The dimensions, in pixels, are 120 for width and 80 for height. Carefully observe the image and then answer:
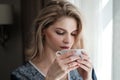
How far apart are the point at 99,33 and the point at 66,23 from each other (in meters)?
0.32

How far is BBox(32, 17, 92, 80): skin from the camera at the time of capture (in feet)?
3.18

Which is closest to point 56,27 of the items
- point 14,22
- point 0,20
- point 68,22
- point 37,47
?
point 68,22

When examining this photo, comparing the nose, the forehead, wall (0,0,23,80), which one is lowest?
wall (0,0,23,80)

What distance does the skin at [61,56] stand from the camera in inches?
38.2

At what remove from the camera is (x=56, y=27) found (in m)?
1.14

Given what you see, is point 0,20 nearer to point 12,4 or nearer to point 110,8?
point 12,4

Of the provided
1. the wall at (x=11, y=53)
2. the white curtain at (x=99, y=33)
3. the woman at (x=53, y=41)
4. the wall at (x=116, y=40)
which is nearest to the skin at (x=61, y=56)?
the woman at (x=53, y=41)

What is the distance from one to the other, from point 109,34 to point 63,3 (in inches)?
14.5

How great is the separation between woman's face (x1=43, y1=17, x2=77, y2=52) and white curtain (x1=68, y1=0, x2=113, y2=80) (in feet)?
0.76

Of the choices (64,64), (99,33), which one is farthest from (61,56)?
(99,33)

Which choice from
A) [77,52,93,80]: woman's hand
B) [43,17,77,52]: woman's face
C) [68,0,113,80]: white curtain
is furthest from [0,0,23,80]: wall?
[77,52,93,80]: woman's hand

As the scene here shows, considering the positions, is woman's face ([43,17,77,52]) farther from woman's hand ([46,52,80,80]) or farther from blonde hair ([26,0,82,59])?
woman's hand ([46,52,80,80])

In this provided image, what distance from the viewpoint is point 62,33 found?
1.12 metres

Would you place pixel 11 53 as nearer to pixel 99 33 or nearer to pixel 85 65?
pixel 99 33
